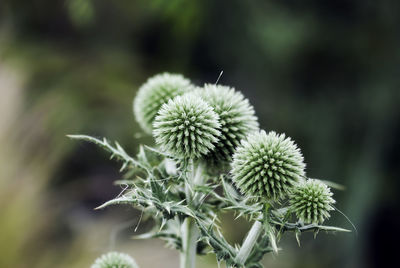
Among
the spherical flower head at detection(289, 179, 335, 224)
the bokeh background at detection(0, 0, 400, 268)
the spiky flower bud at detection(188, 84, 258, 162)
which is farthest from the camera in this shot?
the bokeh background at detection(0, 0, 400, 268)

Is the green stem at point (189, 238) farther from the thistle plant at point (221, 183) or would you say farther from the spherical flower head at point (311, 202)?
the spherical flower head at point (311, 202)

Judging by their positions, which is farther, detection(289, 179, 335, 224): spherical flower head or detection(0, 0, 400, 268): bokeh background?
detection(0, 0, 400, 268): bokeh background

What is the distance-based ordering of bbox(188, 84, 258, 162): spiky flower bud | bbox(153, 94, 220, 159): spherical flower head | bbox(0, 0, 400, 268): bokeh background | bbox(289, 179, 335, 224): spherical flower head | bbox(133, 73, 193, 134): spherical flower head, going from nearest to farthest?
bbox(289, 179, 335, 224): spherical flower head
bbox(153, 94, 220, 159): spherical flower head
bbox(188, 84, 258, 162): spiky flower bud
bbox(133, 73, 193, 134): spherical flower head
bbox(0, 0, 400, 268): bokeh background

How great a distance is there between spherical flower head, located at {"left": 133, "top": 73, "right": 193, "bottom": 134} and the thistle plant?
0.32 metres

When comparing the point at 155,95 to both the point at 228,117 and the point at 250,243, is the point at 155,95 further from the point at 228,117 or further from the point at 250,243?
the point at 250,243

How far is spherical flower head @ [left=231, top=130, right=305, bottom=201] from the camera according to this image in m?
1.70

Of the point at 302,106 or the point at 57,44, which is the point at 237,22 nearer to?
the point at 302,106

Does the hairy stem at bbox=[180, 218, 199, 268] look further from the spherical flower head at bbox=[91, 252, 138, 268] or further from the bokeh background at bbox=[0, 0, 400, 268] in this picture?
the bokeh background at bbox=[0, 0, 400, 268]

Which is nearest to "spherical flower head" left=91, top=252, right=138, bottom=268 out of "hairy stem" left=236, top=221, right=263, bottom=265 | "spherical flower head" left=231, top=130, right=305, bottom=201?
"hairy stem" left=236, top=221, right=263, bottom=265

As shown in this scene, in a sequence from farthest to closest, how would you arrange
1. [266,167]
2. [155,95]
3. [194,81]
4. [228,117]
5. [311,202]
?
1. [194,81]
2. [155,95]
3. [228,117]
4. [266,167]
5. [311,202]

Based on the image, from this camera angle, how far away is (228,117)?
1960mm

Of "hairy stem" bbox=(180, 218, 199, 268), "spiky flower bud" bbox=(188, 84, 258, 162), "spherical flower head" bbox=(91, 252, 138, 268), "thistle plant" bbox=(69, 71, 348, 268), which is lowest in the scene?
"spherical flower head" bbox=(91, 252, 138, 268)

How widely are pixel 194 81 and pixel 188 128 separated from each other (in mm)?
4303

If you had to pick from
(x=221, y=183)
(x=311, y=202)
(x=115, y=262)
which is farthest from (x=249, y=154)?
(x=115, y=262)
